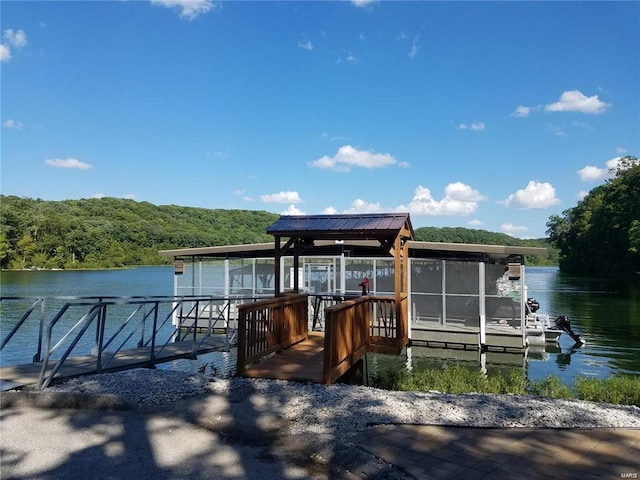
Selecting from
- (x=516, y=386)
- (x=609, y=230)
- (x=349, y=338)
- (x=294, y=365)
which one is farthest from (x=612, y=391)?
(x=609, y=230)

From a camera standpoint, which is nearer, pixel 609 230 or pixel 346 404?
pixel 346 404

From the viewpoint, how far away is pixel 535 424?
4133 millimetres

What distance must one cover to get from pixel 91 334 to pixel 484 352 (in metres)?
12.4

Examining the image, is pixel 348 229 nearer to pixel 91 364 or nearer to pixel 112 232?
pixel 91 364

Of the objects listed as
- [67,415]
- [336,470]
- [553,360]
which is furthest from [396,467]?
[553,360]

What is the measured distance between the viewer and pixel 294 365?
6387 mm

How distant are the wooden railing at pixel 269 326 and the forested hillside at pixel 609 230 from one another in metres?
45.6

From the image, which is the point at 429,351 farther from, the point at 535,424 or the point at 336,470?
the point at 336,470

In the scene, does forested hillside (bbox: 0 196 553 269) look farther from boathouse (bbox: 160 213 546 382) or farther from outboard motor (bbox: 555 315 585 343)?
boathouse (bbox: 160 213 546 382)

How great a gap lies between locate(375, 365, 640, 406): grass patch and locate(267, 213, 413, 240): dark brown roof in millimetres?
2348

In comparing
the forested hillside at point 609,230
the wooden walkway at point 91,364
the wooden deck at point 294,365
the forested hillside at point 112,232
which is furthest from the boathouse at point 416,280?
the forested hillside at point 112,232

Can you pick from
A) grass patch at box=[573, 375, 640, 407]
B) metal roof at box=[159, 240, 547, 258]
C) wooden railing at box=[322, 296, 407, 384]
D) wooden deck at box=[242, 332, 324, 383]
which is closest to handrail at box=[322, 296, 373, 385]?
wooden railing at box=[322, 296, 407, 384]

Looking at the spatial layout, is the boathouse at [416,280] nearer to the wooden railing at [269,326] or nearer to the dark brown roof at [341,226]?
the wooden railing at [269,326]

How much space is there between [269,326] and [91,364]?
2.39 m
